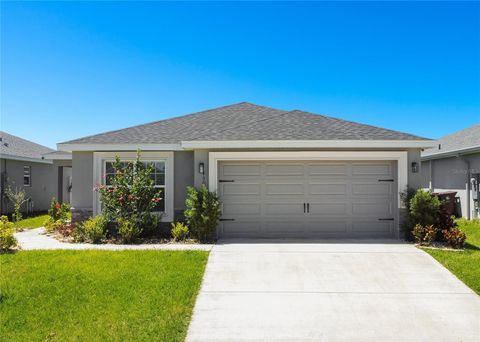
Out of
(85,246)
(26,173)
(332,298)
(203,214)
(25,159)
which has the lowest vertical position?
(332,298)

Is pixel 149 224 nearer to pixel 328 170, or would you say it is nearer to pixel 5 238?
pixel 5 238

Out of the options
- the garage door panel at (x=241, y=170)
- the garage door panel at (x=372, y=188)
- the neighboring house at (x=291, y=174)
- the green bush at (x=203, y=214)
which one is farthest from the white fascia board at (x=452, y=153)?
the green bush at (x=203, y=214)

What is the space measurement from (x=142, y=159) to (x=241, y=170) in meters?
3.10

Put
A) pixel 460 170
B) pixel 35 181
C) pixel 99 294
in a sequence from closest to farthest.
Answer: pixel 99 294
pixel 460 170
pixel 35 181

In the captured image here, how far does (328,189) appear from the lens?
1011 centimetres

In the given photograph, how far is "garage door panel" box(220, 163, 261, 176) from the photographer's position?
1018 cm

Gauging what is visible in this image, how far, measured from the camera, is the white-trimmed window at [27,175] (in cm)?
1848

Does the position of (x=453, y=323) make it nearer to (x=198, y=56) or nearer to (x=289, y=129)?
(x=289, y=129)

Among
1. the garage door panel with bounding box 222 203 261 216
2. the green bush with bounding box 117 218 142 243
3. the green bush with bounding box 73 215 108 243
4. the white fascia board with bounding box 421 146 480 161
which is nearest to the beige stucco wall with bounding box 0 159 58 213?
the green bush with bounding box 73 215 108 243

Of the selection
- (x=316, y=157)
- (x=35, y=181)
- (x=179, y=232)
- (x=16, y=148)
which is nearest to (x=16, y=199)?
(x=35, y=181)

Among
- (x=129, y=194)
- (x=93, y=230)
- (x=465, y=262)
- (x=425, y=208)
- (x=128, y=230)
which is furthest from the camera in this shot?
(x=129, y=194)

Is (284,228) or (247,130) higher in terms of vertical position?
(247,130)

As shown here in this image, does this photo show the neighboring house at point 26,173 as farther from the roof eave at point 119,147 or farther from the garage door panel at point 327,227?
the garage door panel at point 327,227

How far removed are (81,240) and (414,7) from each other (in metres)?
12.0
